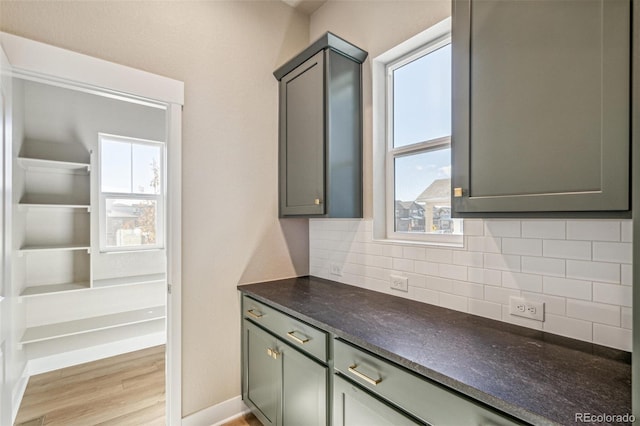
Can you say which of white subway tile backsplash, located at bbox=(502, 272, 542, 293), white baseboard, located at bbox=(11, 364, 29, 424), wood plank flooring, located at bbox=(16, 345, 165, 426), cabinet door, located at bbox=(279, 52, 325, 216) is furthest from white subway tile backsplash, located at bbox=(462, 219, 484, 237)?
white baseboard, located at bbox=(11, 364, 29, 424)

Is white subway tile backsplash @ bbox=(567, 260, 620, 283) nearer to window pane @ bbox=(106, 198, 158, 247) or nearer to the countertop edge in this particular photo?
the countertop edge

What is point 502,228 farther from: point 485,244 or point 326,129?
point 326,129

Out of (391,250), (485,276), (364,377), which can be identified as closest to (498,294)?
(485,276)

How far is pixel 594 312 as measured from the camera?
1.17 metres

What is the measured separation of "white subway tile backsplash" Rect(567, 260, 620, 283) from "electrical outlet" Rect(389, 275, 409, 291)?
2.61 feet

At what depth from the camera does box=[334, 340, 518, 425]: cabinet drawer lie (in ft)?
2.95

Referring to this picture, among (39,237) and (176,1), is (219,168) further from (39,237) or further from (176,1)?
(39,237)

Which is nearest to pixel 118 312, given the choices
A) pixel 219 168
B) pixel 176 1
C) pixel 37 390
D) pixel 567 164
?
pixel 37 390

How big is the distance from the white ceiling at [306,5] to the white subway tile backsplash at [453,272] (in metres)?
2.21

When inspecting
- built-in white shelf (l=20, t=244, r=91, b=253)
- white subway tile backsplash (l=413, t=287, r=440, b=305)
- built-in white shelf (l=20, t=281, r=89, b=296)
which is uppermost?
built-in white shelf (l=20, t=244, r=91, b=253)

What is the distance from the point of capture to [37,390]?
8.04ft

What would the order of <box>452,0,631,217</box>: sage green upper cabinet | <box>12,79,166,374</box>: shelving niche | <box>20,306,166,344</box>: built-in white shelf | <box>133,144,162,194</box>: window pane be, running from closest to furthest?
<box>452,0,631,217</box>: sage green upper cabinet, <box>20,306,166,344</box>: built-in white shelf, <box>12,79,166,374</box>: shelving niche, <box>133,144,162,194</box>: window pane

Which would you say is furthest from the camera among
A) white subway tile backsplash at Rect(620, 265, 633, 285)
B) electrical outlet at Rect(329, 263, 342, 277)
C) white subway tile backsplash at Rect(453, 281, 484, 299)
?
electrical outlet at Rect(329, 263, 342, 277)

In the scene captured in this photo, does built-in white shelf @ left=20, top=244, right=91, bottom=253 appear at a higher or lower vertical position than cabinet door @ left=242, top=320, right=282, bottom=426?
higher
